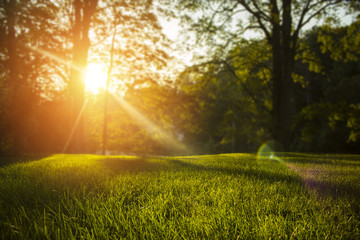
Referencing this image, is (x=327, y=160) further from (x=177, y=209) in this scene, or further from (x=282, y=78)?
(x=282, y=78)

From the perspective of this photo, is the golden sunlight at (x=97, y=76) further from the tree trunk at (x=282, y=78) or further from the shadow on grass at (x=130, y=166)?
the shadow on grass at (x=130, y=166)

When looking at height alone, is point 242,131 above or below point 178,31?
below

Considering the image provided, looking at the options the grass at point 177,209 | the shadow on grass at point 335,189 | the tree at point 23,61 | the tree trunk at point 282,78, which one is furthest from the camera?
the tree at point 23,61

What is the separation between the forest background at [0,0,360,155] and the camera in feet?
48.8

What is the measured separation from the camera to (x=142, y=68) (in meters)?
17.8

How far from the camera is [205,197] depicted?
9.19 feet

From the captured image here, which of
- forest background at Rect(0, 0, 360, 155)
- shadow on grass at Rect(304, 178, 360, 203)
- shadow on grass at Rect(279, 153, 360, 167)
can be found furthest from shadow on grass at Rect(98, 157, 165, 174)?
forest background at Rect(0, 0, 360, 155)

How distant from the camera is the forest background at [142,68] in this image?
1487 centimetres

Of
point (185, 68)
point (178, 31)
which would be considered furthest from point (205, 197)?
point (178, 31)

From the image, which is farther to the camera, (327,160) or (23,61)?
(23,61)

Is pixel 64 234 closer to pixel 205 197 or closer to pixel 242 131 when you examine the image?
pixel 205 197

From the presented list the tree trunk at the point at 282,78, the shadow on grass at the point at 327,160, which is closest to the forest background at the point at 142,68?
the tree trunk at the point at 282,78

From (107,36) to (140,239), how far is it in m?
17.4

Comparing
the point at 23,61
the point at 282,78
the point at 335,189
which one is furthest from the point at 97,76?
the point at 335,189
